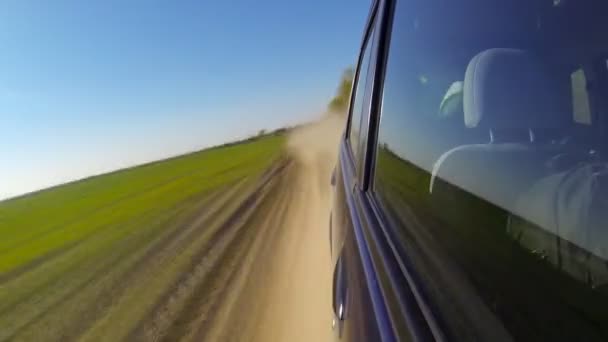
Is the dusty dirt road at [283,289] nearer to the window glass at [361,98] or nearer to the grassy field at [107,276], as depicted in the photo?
the grassy field at [107,276]

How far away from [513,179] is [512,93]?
8.4 inches

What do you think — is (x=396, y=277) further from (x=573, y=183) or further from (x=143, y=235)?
(x=143, y=235)

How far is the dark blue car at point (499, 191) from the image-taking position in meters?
0.62

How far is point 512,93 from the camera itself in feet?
2.99

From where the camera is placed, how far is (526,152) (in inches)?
31.3

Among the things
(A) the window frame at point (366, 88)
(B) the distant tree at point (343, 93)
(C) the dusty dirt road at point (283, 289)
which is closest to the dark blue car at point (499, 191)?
(A) the window frame at point (366, 88)

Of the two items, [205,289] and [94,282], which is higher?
[205,289]

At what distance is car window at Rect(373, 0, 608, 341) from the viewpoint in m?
0.61

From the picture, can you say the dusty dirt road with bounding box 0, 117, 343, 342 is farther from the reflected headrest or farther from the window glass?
the reflected headrest

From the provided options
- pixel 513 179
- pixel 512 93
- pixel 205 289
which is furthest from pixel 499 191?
pixel 205 289

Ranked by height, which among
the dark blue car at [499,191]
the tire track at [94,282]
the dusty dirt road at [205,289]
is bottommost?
the tire track at [94,282]

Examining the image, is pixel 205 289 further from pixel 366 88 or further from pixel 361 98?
pixel 366 88

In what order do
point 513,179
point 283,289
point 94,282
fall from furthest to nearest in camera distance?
point 94,282, point 283,289, point 513,179

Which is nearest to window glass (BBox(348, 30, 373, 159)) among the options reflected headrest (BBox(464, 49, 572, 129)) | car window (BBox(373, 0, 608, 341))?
car window (BBox(373, 0, 608, 341))
